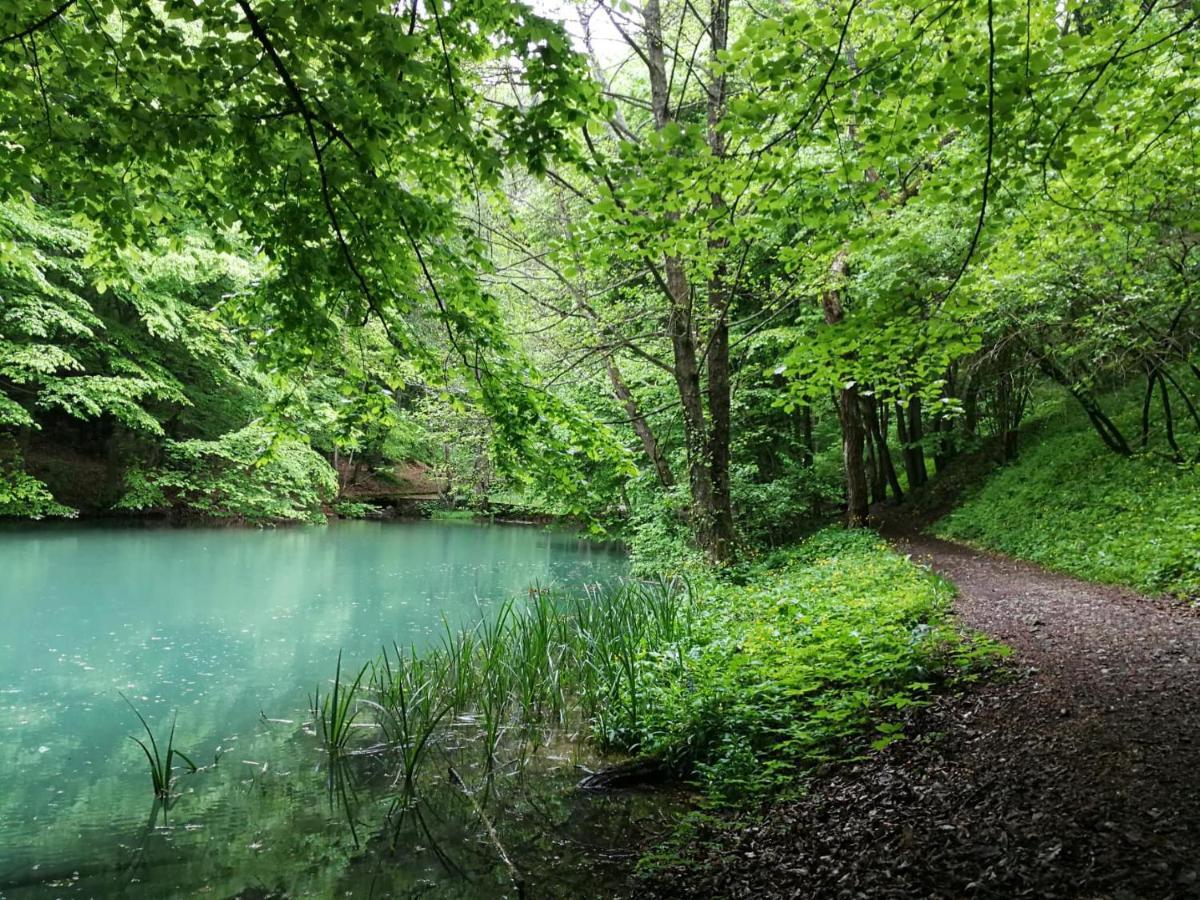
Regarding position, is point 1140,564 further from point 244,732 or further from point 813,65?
point 244,732

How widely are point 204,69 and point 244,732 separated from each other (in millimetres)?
5121

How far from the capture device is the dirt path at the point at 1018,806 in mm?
2436

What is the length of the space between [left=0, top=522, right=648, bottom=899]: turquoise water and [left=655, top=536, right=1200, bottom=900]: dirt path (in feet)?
5.14

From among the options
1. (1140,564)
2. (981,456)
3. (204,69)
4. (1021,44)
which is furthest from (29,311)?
(981,456)

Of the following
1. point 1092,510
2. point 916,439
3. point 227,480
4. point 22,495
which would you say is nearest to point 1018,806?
point 1092,510

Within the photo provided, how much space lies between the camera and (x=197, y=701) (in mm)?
6840

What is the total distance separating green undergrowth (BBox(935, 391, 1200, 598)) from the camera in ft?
25.7

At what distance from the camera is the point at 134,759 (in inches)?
211

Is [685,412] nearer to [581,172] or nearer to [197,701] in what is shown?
[581,172]

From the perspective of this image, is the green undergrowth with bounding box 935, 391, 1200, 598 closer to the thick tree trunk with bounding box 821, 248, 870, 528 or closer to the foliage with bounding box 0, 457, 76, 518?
the thick tree trunk with bounding box 821, 248, 870, 528

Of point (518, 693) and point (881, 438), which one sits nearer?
point (518, 693)

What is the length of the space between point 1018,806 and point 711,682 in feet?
6.86

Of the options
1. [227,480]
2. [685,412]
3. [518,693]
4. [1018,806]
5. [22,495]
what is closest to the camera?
[1018,806]

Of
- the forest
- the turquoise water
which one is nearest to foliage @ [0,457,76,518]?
the turquoise water
